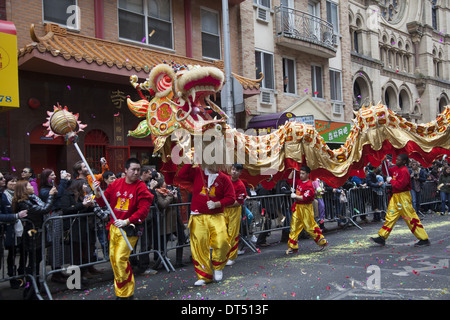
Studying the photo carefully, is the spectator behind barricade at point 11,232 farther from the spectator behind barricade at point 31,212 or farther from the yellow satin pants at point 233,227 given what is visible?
the yellow satin pants at point 233,227

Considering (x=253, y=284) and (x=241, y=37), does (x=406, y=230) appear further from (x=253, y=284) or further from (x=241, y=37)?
(x=241, y=37)

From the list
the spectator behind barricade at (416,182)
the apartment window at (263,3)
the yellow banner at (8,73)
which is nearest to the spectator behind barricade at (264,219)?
the yellow banner at (8,73)

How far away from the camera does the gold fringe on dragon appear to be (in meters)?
5.57

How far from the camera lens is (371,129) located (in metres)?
8.15

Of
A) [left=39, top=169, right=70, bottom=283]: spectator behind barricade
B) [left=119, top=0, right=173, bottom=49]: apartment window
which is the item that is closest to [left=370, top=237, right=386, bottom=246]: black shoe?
[left=39, top=169, right=70, bottom=283]: spectator behind barricade

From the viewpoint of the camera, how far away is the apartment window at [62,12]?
33.6ft

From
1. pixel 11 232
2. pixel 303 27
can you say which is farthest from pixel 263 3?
pixel 11 232

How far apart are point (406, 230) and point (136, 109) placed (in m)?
7.54

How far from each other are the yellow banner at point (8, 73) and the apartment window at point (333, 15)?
14.7 metres

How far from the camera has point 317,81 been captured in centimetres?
1830

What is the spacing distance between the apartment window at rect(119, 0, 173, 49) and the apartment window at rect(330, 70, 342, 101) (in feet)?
29.5

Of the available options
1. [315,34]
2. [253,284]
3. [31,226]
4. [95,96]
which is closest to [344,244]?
[253,284]

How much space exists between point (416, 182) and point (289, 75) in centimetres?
679

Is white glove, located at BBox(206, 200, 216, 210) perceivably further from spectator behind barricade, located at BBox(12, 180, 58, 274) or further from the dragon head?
spectator behind barricade, located at BBox(12, 180, 58, 274)
